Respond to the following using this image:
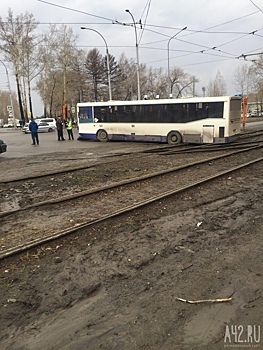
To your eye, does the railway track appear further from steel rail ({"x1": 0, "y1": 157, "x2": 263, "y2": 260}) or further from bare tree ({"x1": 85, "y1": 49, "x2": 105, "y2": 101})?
bare tree ({"x1": 85, "y1": 49, "x2": 105, "y2": 101})

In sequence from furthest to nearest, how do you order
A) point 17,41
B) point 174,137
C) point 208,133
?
point 17,41, point 174,137, point 208,133

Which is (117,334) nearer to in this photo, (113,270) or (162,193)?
(113,270)

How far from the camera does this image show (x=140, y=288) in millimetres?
3461

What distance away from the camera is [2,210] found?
6.46m

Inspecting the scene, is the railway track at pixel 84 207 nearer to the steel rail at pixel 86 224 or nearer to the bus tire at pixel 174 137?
the steel rail at pixel 86 224

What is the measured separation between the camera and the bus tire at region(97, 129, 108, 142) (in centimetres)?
2139

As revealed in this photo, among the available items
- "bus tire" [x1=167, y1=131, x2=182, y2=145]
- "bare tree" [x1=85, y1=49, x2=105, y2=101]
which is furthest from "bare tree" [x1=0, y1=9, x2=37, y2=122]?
"bus tire" [x1=167, y1=131, x2=182, y2=145]

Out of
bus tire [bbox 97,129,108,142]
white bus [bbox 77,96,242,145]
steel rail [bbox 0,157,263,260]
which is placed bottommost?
steel rail [bbox 0,157,263,260]

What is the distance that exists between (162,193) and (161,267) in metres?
3.60

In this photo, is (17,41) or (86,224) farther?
(17,41)

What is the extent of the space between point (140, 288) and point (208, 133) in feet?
48.2

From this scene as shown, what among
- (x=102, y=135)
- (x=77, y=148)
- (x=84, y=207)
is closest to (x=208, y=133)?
(x=77, y=148)

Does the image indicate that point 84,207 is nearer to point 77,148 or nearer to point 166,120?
point 77,148

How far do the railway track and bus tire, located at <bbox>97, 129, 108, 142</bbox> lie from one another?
39.1 ft
